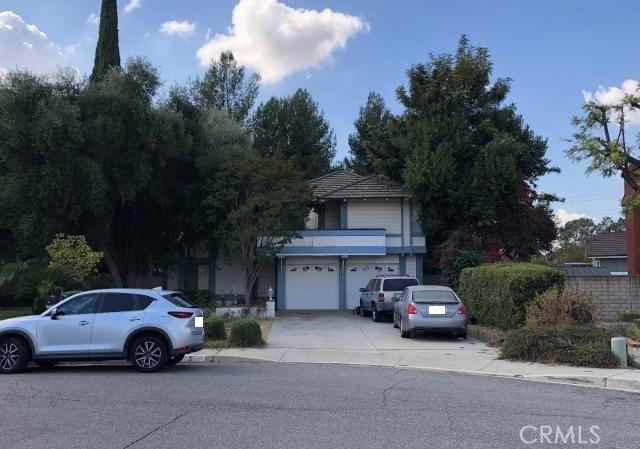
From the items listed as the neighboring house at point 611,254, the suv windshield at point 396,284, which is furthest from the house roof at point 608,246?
the suv windshield at point 396,284

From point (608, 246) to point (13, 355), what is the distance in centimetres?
4593

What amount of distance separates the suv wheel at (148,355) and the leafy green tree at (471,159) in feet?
62.0

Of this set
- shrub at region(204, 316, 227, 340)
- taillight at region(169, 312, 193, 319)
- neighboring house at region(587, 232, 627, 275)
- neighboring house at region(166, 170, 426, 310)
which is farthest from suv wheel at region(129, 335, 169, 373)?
neighboring house at region(587, 232, 627, 275)

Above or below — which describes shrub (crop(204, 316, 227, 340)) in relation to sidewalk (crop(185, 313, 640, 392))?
above

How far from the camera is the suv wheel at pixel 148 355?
1194cm

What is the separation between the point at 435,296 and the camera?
1731cm

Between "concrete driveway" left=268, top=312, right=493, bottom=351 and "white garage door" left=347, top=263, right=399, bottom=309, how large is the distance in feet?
19.1

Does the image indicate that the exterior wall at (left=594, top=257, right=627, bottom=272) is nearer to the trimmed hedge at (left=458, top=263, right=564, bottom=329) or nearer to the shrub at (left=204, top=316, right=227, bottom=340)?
the trimmed hedge at (left=458, top=263, right=564, bottom=329)

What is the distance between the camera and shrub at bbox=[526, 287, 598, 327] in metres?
14.5

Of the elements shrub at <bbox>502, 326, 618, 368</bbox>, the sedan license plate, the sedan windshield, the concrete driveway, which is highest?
the sedan windshield

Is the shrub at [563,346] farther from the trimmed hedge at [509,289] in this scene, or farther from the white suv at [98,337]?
the white suv at [98,337]

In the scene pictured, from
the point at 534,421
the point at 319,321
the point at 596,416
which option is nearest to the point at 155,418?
the point at 534,421

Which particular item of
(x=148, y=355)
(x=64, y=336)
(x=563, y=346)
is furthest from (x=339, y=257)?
(x=64, y=336)

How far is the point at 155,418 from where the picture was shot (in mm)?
7914
